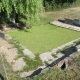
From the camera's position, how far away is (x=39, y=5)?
13.7 metres

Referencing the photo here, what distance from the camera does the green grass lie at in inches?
473

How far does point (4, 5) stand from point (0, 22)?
366cm

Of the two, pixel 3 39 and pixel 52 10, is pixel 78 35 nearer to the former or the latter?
pixel 3 39

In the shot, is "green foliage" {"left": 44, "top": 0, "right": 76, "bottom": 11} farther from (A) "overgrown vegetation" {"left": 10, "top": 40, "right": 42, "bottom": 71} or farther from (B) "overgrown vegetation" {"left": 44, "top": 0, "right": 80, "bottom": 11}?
(A) "overgrown vegetation" {"left": 10, "top": 40, "right": 42, "bottom": 71}

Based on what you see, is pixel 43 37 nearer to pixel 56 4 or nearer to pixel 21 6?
pixel 21 6

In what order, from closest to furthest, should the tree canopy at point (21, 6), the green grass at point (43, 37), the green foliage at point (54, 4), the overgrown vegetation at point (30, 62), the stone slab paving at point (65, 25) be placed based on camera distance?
1. the overgrown vegetation at point (30, 62)
2. the green grass at point (43, 37)
3. the tree canopy at point (21, 6)
4. the stone slab paving at point (65, 25)
5. the green foliage at point (54, 4)

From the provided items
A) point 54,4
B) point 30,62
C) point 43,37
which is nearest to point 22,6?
point 43,37

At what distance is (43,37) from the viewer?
13633mm

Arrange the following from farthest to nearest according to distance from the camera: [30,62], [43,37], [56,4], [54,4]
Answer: [56,4] < [54,4] < [43,37] < [30,62]

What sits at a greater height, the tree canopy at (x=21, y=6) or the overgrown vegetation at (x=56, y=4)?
the tree canopy at (x=21, y=6)

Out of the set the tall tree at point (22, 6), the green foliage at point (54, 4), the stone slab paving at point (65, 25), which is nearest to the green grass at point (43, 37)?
the stone slab paving at point (65, 25)

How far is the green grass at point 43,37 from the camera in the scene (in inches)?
473

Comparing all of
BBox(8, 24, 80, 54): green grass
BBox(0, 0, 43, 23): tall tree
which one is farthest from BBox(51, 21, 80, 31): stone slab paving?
BBox(0, 0, 43, 23): tall tree

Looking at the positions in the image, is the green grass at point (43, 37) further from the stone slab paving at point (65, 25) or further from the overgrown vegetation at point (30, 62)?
the overgrown vegetation at point (30, 62)
